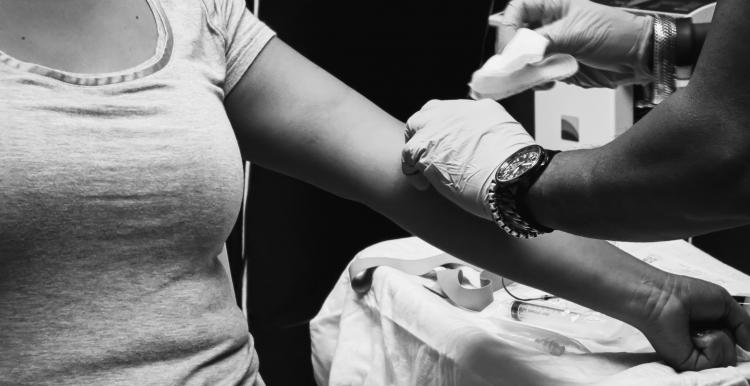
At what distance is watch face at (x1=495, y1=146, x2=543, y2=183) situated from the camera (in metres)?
0.68

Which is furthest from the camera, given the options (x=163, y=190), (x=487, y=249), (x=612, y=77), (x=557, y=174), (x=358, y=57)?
(x=358, y=57)

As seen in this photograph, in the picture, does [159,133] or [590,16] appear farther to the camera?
[590,16]

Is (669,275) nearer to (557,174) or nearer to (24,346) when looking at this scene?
(557,174)

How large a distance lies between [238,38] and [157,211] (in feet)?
0.97

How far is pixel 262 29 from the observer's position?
0.96 meters

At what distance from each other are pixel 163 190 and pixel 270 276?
1076 mm

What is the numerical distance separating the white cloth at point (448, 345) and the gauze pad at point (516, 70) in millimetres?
289

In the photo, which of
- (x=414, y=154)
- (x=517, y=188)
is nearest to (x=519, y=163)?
(x=517, y=188)

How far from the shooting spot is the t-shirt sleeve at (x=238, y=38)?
3.03 feet

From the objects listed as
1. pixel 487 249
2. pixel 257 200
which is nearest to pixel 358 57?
pixel 257 200

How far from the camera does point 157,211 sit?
2.46 feet

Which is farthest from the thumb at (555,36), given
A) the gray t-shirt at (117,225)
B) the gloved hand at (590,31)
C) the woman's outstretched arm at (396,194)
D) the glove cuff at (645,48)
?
the gray t-shirt at (117,225)

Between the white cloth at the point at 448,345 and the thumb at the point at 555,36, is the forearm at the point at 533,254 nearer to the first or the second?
the white cloth at the point at 448,345

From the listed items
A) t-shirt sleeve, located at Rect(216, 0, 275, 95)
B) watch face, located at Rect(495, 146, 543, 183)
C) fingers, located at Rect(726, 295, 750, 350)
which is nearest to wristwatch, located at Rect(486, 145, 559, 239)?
watch face, located at Rect(495, 146, 543, 183)
